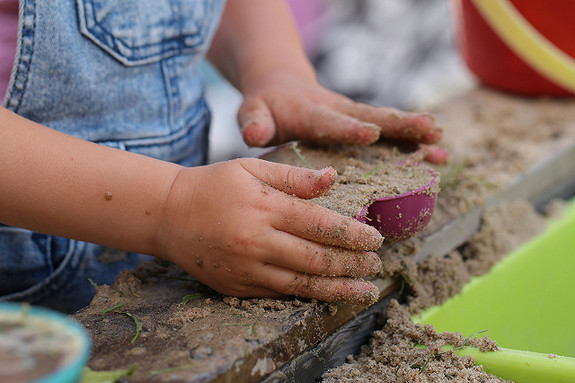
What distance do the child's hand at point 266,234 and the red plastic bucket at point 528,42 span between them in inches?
45.5

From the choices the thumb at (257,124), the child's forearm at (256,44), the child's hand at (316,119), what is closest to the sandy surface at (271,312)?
the child's hand at (316,119)

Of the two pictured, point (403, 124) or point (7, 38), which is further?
point (403, 124)

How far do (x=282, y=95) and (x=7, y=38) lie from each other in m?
0.50

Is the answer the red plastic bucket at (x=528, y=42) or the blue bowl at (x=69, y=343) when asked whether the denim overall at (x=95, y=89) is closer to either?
the blue bowl at (x=69, y=343)

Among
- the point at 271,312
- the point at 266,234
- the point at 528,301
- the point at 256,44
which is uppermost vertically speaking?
the point at 256,44

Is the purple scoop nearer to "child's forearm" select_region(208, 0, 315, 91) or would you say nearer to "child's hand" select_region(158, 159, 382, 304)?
"child's hand" select_region(158, 159, 382, 304)

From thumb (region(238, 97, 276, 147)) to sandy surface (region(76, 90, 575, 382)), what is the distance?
29 centimetres

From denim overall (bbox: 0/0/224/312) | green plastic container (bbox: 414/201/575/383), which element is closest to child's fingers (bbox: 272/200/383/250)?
green plastic container (bbox: 414/201/575/383)

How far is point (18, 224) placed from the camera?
879mm

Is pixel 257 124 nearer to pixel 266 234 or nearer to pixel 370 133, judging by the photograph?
pixel 370 133

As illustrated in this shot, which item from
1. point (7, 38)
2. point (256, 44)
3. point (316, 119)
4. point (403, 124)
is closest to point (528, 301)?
point (403, 124)

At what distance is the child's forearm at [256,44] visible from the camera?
1341 mm

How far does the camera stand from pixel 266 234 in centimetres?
81

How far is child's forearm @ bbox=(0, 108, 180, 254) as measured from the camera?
83 centimetres
